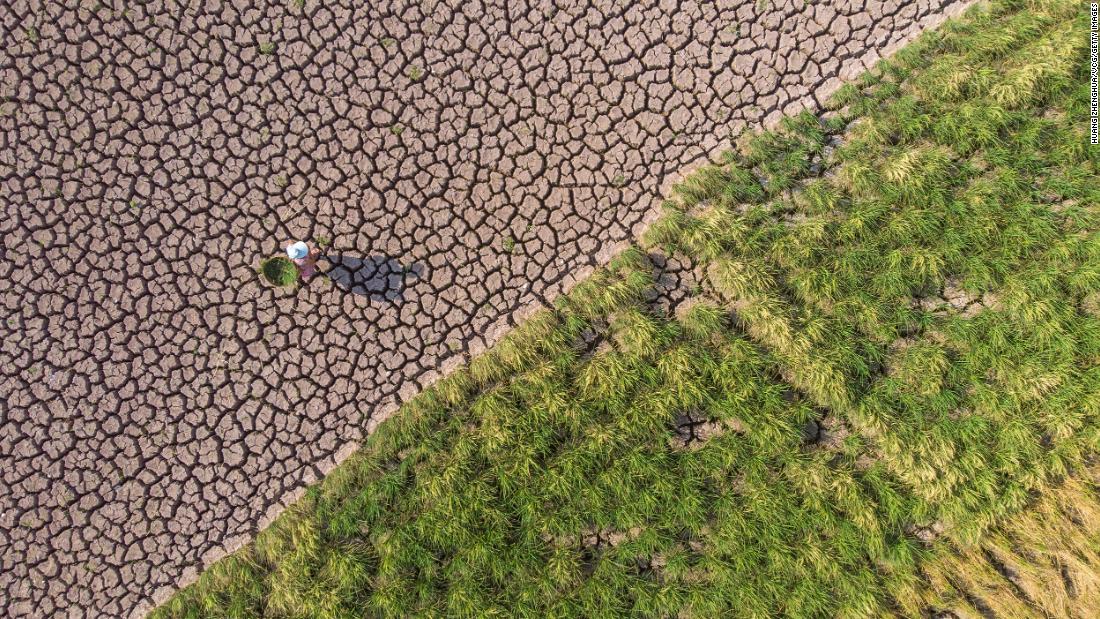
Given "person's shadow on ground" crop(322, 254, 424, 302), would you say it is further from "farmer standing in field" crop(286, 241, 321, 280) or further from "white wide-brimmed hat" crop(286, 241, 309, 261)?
"white wide-brimmed hat" crop(286, 241, 309, 261)

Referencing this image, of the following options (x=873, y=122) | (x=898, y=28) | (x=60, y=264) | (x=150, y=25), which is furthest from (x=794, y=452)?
(x=150, y=25)

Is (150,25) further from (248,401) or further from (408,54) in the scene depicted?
(248,401)

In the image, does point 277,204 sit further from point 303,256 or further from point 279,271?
point 303,256

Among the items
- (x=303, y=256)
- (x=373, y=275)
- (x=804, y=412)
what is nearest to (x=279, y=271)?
(x=303, y=256)

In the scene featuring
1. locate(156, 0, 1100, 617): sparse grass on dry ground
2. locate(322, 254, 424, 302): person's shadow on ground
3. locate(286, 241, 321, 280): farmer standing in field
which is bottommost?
locate(156, 0, 1100, 617): sparse grass on dry ground

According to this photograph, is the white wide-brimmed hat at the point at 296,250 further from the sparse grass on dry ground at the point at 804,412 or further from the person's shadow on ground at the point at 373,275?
the sparse grass on dry ground at the point at 804,412

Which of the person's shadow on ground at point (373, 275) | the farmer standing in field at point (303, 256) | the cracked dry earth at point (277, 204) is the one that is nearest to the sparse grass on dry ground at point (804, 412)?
the cracked dry earth at point (277, 204)

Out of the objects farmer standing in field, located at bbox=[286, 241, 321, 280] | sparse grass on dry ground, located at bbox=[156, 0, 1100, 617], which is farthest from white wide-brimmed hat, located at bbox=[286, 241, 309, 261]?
sparse grass on dry ground, located at bbox=[156, 0, 1100, 617]
